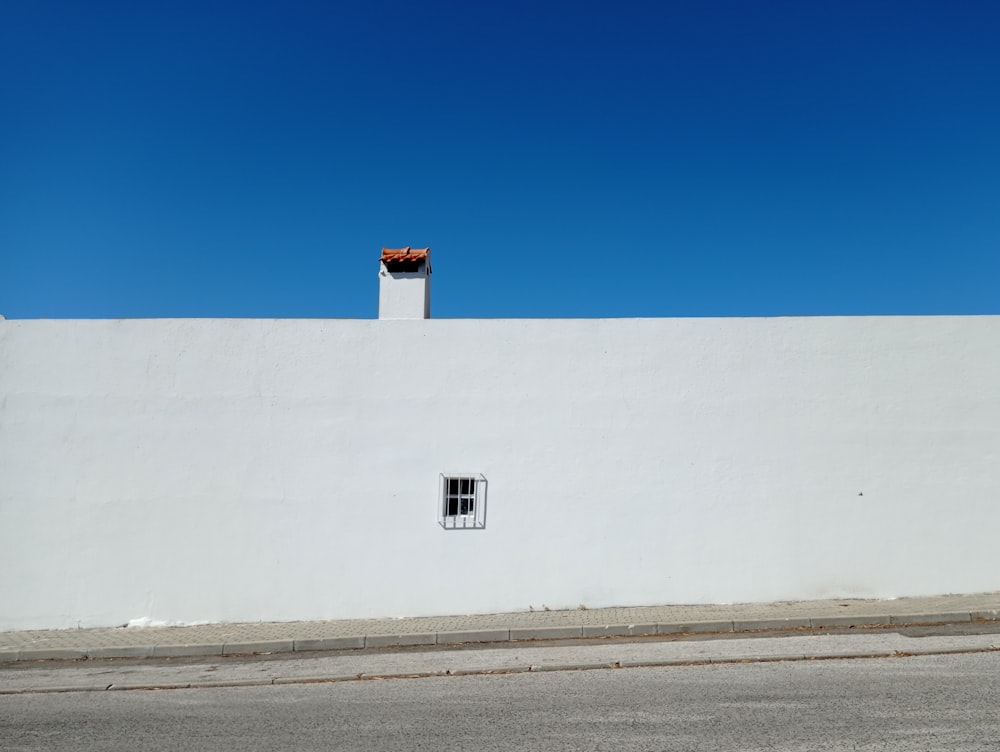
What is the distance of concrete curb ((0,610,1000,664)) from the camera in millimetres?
9680

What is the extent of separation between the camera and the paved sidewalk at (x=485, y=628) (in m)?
9.72

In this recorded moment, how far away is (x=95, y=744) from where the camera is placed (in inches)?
240

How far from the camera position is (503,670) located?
814 centimetres

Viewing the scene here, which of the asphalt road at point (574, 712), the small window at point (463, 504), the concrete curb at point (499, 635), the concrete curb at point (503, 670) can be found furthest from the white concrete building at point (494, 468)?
the asphalt road at point (574, 712)

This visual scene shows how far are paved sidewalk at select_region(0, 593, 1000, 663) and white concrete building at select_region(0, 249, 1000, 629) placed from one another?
382mm

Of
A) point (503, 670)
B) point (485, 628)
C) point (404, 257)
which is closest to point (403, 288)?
point (404, 257)

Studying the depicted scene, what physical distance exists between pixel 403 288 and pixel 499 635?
5.14 meters

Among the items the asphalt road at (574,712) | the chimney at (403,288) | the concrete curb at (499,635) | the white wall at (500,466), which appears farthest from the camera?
the chimney at (403,288)

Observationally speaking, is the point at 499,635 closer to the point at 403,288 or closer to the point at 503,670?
the point at 503,670

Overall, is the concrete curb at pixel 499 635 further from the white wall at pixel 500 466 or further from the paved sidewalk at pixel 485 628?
the white wall at pixel 500 466

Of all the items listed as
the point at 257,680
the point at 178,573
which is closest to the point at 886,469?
the point at 257,680

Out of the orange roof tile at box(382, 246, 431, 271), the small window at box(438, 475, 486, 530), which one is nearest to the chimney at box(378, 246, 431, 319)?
the orange roof tile at box(382, 246, 431, 271)

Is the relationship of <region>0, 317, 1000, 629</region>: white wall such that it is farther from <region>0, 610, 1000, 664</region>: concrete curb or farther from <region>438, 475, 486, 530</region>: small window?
<region>0, 610, 1000, 664</region>: concrete curb

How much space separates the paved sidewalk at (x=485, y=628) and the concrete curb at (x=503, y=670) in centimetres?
145
